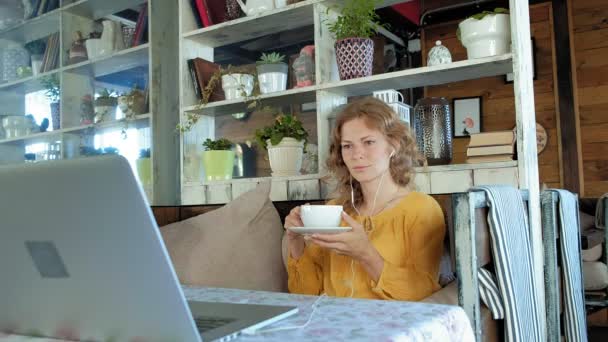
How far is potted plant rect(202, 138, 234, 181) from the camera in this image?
238 cm

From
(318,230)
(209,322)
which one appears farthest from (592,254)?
(209,322)

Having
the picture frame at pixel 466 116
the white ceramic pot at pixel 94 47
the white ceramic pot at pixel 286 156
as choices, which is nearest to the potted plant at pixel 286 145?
the white ceramic pot at pixel 286 156

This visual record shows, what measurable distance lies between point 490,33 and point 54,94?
267 centimetres

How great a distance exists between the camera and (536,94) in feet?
14.4

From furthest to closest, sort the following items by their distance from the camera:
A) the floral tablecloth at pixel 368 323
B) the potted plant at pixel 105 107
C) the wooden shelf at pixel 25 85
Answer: the wooden shelf at pixel 25 85
the potted plant at pixel 105 107
the floral tablecloth at pixel 368 323

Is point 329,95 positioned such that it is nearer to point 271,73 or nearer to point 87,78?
point 271,73

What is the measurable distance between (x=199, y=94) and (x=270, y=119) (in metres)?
2.22

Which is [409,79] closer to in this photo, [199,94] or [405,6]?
[199,94]

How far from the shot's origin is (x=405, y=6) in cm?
444

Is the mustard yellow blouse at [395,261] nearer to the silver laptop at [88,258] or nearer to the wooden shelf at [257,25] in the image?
the silver laptop at [88,258]

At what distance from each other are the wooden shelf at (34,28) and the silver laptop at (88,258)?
2.97 meters

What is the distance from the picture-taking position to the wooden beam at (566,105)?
4191 millimetres

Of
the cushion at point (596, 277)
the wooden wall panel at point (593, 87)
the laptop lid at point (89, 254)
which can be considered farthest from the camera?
the wooden wall panel at point (593, 87)

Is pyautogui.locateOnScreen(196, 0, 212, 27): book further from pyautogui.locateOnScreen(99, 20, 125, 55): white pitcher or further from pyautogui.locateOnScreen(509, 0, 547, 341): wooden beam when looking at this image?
pyautogui.locateOnScreen(509, 0, 547, 341): wooden beam
